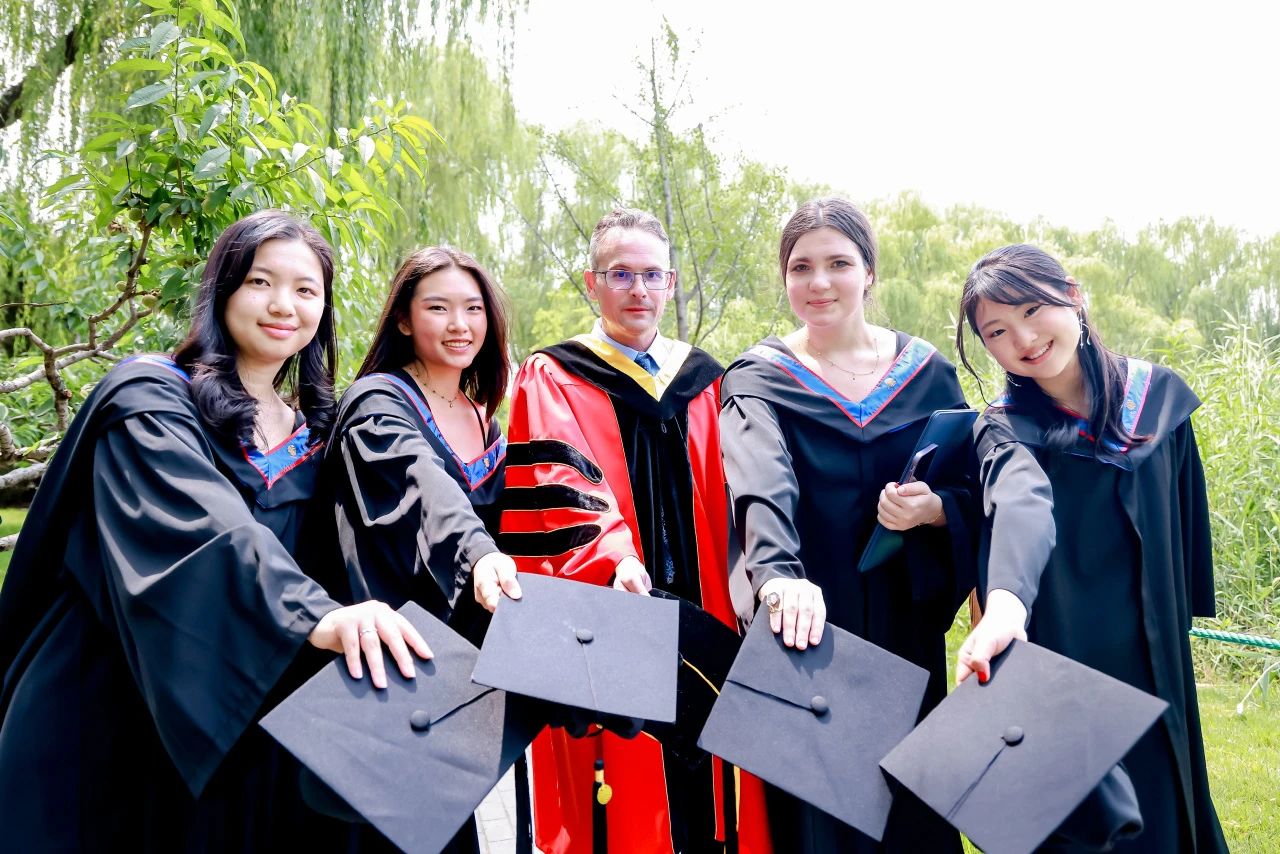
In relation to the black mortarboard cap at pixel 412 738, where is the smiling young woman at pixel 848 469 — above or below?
above

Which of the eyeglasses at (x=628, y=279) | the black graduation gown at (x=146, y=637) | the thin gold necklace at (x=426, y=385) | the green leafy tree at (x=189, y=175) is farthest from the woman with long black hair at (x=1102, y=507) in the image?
the green leafy tree at (x=189, y=175)

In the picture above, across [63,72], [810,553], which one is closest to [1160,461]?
[810,553]

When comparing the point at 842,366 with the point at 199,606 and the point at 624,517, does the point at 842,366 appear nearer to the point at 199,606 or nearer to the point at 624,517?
the point at 624,517

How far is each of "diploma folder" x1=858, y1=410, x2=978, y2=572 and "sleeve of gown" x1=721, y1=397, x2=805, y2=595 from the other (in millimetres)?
180

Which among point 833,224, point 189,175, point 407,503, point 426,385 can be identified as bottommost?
point 407,503

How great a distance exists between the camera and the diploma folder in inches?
82.0

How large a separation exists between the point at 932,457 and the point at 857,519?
0.22m

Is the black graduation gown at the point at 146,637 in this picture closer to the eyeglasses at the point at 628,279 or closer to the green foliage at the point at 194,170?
the green foliage at the point at 194,170

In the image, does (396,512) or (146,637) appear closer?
(146,637)

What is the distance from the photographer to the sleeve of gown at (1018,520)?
177cm

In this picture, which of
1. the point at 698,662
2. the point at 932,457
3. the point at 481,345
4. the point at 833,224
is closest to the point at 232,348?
the point at 481,345

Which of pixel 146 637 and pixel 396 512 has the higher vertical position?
pixel 396 512

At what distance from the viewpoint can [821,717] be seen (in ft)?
5.51

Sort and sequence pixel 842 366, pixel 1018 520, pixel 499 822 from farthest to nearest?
pixel 499 822
pixel 842 366
pixel 1018 520
